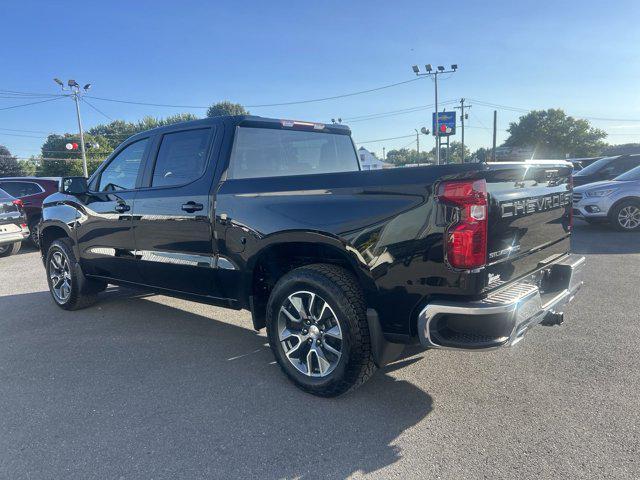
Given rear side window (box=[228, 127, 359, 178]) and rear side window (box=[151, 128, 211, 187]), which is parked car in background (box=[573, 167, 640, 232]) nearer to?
rear side window (box=[228, 127, 359, 178])

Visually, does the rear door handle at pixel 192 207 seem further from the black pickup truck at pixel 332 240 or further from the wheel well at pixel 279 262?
the wheel well at pixel 279 262

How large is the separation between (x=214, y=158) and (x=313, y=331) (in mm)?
1631

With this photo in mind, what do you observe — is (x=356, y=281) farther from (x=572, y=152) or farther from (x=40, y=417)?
(x=572, y=152)

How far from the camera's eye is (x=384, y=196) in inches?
108

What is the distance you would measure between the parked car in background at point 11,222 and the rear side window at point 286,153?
813 centimetres

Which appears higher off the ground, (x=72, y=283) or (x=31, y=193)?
(x=31, y=193)

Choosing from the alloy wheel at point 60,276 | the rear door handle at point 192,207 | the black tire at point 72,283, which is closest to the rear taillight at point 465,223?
the rear door handle at point 192,207

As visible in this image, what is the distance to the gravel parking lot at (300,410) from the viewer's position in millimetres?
2479

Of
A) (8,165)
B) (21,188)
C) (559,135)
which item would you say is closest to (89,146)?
(8,165)

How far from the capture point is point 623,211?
973 centimetres

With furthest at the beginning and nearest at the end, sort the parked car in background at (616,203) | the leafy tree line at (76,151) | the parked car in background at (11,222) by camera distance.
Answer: the leafy tree line at (76,151)
the parked car in background at (616,203)
the parked car in background at (11,222)

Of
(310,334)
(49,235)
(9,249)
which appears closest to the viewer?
Answer: (310,334)

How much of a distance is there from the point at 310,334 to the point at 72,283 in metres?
3.54

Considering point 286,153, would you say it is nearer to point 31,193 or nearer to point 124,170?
point 124,170
